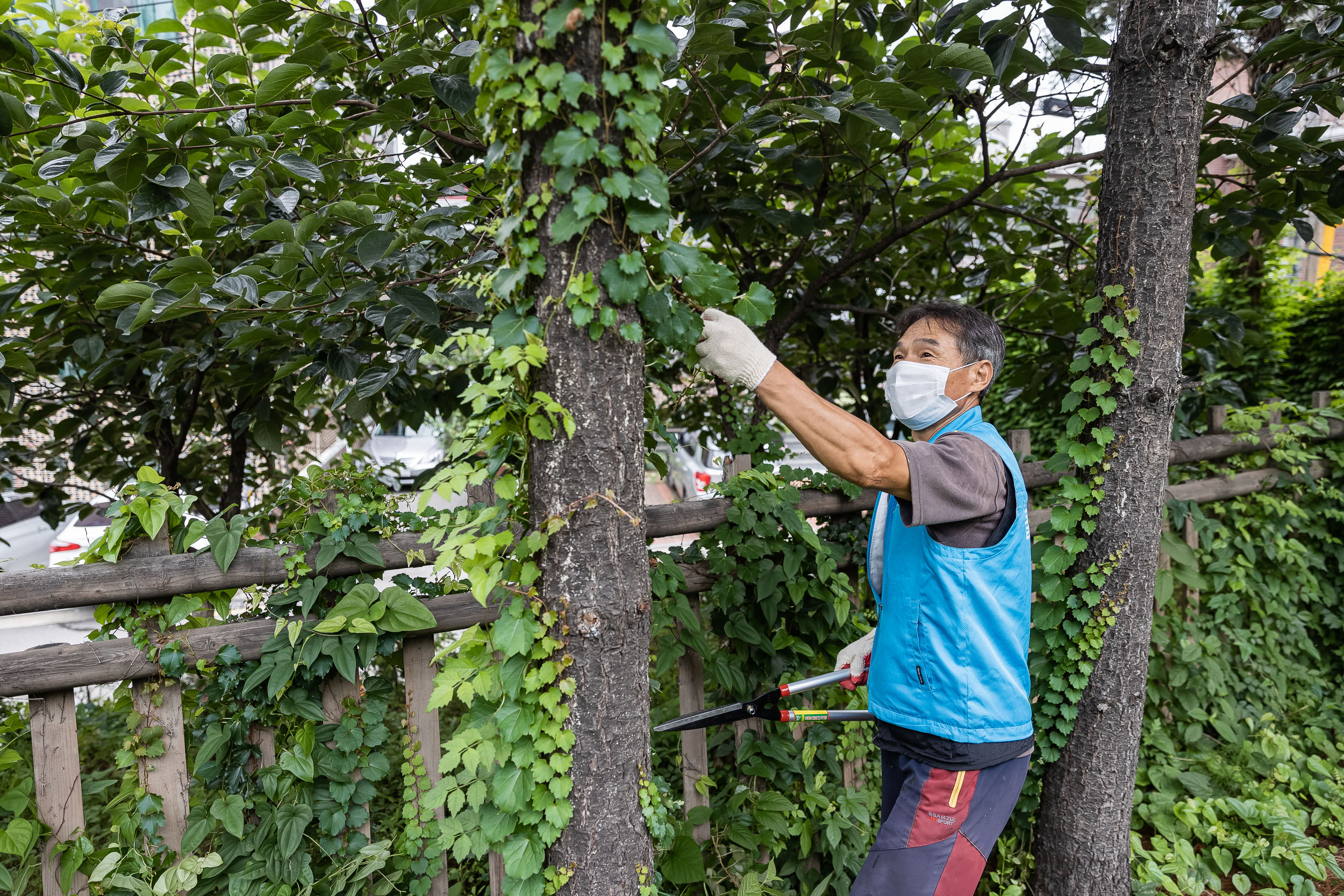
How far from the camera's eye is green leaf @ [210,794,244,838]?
2004mm

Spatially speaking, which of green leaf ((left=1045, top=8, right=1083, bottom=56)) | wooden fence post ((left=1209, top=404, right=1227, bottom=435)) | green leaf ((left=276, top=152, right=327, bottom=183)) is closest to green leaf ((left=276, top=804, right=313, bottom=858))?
green leaf ((left=276, top=152, right=327, bottom=183))

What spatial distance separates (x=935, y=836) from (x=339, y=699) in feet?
5.50

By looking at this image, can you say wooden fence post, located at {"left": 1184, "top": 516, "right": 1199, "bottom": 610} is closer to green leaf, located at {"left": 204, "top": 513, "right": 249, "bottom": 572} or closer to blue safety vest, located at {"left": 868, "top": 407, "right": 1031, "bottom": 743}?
blue safety vest, located at {"left": 868, "top": 407, "right": 1031, "bottom": 743}

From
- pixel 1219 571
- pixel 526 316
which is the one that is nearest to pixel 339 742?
pixel 526 316

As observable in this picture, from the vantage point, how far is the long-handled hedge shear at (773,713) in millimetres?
2246

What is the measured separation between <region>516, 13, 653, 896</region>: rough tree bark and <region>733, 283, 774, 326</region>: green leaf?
37cm

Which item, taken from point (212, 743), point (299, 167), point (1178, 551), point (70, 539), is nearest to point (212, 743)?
point (212, 743)

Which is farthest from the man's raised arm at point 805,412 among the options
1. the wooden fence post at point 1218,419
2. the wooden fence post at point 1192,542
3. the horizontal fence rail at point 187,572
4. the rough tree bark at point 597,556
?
the wooden fence post at point 1218,419

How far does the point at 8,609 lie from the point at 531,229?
1.67m

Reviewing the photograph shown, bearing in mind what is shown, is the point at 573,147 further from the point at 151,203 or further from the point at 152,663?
the point at 152,663

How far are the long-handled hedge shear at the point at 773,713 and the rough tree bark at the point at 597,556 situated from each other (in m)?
Result: 0.57

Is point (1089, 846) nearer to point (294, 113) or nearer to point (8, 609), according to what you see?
point (8, 609)

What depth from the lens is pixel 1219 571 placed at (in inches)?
156

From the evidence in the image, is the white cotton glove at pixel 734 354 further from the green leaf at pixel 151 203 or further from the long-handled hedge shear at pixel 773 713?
the green leaf at pixel 151 203
